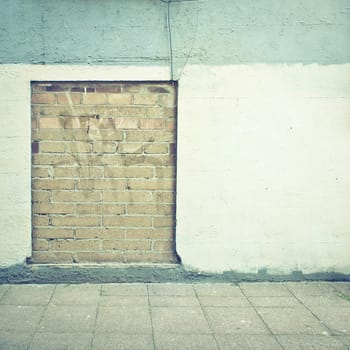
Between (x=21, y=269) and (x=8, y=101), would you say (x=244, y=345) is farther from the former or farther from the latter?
(x=8, y=101)

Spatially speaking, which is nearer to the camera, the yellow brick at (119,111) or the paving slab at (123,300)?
the paving slab at (123,300)

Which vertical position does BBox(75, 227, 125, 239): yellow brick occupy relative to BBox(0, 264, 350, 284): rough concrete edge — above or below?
above

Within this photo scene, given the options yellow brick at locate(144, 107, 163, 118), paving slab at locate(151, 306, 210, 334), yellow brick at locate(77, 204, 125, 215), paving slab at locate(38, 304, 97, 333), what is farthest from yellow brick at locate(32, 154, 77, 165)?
paving slab at locate(151, 306, 210, 334)

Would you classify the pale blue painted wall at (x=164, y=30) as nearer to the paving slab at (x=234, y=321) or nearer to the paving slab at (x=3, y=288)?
the paving slab at (x=3, y=288)

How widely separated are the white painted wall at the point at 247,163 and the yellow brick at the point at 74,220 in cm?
30

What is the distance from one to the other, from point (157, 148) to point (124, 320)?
1832mm

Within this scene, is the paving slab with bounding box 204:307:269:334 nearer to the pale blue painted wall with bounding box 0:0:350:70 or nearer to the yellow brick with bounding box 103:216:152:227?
the yellow brick with bounding box 103:216:152:227

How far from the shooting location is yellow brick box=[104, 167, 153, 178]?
198 inches

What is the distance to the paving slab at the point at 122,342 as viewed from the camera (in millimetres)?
3646

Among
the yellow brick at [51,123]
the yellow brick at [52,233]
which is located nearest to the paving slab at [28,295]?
the yellow brick at [52,233]

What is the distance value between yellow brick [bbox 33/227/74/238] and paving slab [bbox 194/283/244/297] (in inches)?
58.0

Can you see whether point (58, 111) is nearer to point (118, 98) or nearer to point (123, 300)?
point (118, 98)

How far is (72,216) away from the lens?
504cm

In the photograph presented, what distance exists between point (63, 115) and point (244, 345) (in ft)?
9.62
